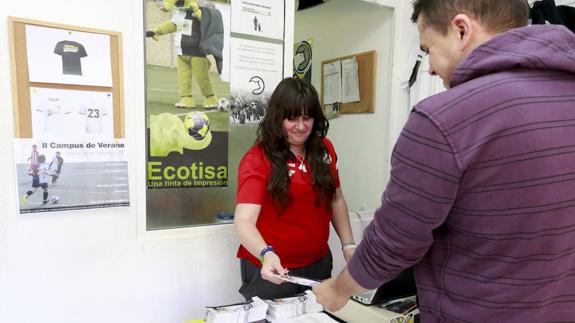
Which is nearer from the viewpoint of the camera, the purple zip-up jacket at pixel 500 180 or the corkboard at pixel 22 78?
the purple zip-up jacket at pixel 500 180

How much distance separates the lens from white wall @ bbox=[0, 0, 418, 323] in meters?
1.29

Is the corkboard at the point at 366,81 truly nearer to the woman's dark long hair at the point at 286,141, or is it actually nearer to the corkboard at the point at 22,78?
the woman's dark long hair at the point at 286,141

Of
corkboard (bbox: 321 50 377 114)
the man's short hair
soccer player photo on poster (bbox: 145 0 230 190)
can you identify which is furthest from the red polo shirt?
corkboard (bbox: 321 50 377 114)

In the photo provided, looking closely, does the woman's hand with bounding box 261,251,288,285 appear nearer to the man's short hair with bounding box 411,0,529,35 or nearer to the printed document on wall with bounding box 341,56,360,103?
the man's short hair with bounding box 411,0,529,35

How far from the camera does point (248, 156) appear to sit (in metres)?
1.41

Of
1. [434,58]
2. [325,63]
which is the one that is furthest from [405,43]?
[434,58]

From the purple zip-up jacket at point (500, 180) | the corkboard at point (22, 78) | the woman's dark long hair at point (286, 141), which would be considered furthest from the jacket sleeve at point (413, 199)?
the corkboard at point (22, 78)

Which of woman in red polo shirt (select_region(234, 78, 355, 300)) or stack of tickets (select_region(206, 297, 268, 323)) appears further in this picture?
woman in red polo shirt (select_region(234, 78, 355, 300))

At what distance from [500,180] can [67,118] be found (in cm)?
134

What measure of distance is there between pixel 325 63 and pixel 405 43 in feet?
2.03

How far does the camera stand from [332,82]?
262cm

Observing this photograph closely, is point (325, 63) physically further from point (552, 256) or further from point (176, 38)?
point (552, 256)

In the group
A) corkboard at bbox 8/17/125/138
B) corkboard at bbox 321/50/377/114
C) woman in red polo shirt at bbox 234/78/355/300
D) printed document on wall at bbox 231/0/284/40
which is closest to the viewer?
corkboard at bbox 8/17/125/138

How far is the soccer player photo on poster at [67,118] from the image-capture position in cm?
129
